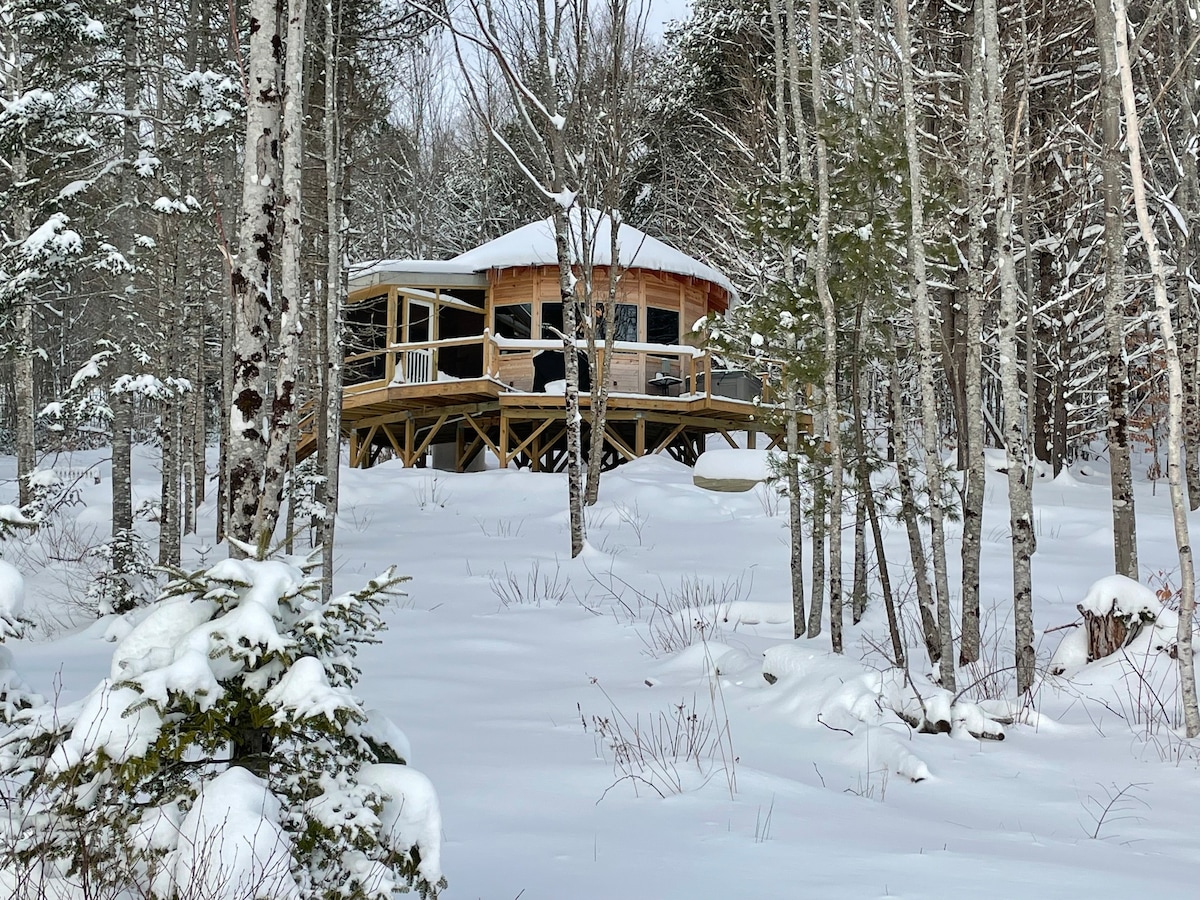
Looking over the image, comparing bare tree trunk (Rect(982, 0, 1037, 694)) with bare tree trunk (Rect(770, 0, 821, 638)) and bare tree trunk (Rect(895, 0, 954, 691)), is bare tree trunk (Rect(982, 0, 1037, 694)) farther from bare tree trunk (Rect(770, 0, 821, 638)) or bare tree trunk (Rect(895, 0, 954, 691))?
bare tree trunk (Rect(770, 0, 821, 638))

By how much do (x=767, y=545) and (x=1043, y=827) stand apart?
8962 millimetres

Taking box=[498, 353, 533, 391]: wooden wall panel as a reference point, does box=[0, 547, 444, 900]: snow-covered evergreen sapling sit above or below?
below

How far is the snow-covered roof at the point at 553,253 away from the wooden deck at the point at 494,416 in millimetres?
2724

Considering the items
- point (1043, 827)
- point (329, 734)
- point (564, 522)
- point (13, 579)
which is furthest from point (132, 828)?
point (564, 522)

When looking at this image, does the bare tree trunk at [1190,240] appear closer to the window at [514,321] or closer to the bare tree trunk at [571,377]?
the bare tree trunk at [571,377]

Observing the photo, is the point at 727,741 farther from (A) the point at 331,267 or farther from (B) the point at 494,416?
(B) the point at 494,416

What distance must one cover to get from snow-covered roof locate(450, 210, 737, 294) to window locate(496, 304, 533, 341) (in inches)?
51.9

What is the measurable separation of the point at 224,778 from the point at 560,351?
1629 cm

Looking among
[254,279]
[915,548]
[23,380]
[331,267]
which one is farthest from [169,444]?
[915,548]

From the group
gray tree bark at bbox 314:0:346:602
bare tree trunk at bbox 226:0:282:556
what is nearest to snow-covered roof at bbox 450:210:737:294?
gray tree bark at bbox 314:0:346:602

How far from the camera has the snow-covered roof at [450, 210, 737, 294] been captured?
754 inches

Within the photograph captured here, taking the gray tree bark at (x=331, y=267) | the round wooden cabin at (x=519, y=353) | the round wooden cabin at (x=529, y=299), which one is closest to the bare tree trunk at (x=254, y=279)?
the gray tree bark at (x=331, y=267)

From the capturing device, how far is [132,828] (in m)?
2.67

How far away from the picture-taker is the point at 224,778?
8.62ft
